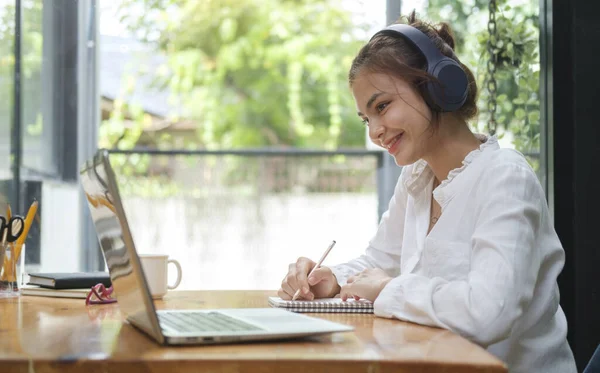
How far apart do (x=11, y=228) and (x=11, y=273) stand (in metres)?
0.09

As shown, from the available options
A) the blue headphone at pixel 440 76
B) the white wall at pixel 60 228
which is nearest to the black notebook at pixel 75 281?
the blue headphone at pixel 440 76

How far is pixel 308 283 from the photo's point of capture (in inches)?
53.9

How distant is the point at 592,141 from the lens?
1.84 meters

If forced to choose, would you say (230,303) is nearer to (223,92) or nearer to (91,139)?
(91,139)

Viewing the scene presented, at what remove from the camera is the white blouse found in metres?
1.05

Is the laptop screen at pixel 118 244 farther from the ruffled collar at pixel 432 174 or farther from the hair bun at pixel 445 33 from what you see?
the hair bun at pixel 445 33

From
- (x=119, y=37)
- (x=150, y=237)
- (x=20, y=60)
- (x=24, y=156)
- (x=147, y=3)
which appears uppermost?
(x=147, y=3)

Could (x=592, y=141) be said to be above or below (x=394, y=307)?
above

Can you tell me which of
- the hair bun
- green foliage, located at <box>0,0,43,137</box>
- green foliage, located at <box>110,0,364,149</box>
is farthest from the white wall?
green foliage, located at <box>110,0,364,149</box>

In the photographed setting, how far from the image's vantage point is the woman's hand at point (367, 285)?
1206 mm

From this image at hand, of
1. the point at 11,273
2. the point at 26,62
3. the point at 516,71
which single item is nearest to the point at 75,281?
the point at 11,273

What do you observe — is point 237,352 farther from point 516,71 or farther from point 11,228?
point 516,71

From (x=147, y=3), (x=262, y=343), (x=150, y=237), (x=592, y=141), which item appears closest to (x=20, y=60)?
(x=150, y=237)

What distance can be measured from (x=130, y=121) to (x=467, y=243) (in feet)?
23.7
